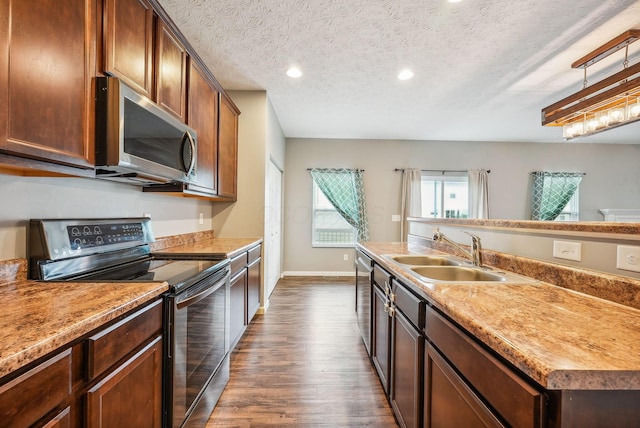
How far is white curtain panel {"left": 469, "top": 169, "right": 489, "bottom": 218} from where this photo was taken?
5.37 m

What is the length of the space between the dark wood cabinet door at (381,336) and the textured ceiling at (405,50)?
198cm

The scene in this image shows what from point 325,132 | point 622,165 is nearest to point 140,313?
point 325,132

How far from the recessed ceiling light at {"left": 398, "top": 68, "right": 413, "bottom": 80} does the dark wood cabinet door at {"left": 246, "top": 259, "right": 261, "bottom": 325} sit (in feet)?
7.91

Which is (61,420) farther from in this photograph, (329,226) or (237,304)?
(329,226)

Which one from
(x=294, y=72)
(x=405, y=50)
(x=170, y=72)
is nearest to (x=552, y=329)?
(x=170, y=72)

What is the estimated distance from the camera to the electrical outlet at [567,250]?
118cm

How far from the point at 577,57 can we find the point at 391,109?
1877 mm

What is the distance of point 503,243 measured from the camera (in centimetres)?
166

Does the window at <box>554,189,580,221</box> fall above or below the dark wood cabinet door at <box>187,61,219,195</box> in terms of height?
below

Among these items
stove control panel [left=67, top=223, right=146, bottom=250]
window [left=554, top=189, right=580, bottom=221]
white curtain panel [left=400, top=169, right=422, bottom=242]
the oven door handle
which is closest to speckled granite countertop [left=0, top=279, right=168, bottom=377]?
the oven door handle

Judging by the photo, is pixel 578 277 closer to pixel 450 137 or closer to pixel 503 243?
pixel 503 243

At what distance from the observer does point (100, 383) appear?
2.73 feet

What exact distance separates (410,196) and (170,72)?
439cm

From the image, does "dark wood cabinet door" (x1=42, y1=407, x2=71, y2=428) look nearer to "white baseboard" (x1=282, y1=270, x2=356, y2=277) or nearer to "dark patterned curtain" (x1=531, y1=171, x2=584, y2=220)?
"white baseboard" (x1=282, y1=270, x2=356, y2=277)
